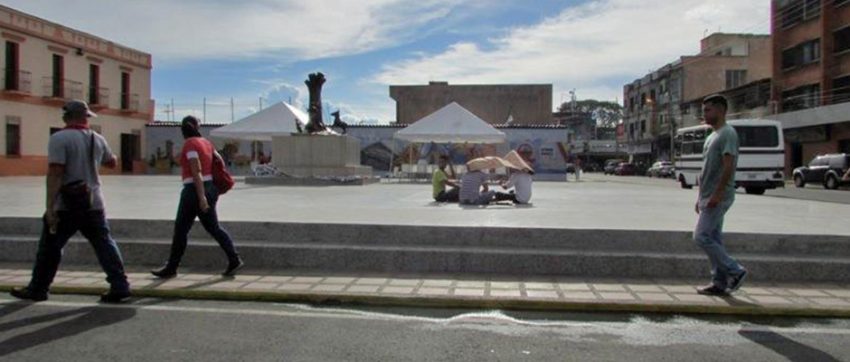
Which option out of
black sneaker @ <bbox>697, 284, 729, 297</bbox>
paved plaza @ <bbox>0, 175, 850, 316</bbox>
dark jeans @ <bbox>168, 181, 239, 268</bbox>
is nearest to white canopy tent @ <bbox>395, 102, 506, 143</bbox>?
paved plaza @ <bbox>0, 175, 850, 316</bbox>

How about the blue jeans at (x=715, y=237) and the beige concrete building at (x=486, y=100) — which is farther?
the beige concrete building at (x=486, y=100)

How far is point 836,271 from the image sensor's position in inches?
259

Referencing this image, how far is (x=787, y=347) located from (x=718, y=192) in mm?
1499

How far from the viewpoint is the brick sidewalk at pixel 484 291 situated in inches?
220

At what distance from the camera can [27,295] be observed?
5605 mm

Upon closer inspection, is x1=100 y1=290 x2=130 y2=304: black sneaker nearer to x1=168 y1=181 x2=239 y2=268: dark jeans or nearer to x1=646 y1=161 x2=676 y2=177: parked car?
x1=168 y1=181 x2=239 y2=268: dark jeans

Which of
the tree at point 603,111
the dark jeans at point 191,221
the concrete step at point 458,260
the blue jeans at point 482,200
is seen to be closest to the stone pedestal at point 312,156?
the blue jeans at point 482,200

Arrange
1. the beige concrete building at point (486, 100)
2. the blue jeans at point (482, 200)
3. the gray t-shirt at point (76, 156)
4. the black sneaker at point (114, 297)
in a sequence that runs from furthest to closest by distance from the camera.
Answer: the beige concrete building at point (486, 100), the blue jeans at point (482, 200), the black sneaker at point (114, 297), the gray t-shirt at point (76, 156)

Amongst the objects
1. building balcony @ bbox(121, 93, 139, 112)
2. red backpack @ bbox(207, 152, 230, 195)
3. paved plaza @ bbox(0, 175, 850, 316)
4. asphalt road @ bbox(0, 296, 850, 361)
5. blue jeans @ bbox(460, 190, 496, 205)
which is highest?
building balcony @ bbox(121, 93, 139, 112)

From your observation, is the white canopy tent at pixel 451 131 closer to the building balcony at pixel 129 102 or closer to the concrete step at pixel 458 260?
the concrete step at pixel 458 260

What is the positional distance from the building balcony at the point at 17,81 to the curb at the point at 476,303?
29.6 metres

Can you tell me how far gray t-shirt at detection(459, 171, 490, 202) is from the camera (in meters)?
11.3

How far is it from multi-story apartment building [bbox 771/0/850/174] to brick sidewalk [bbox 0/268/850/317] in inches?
1341

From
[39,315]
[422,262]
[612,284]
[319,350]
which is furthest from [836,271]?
[39,315]
